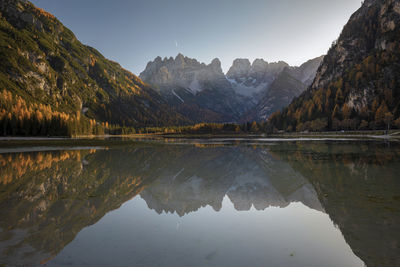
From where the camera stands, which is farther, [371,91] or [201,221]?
[371,91]

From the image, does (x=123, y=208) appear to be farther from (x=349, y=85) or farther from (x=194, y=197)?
(x=349, y=85)

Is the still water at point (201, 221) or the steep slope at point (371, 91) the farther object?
the steep slope at point (371, 91)

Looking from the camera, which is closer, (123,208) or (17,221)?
(17,221)

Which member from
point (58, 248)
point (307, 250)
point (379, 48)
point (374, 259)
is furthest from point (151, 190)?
point (379, 48)

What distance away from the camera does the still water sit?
7348 millimetres

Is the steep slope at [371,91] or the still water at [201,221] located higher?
the steep slope at [371,91]

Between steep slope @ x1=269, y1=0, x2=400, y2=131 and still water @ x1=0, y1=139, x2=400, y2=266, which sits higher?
steep slope @ x1=269, y1=0, x2=400, y2=131

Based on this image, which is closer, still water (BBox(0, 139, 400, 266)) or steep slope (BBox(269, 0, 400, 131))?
still water (BBox(0, 139, 400, 266))

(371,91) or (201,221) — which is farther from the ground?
(371,91)

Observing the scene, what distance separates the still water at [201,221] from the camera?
7348 mm

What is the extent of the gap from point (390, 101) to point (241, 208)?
581 ft

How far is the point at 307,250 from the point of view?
25.7 feet

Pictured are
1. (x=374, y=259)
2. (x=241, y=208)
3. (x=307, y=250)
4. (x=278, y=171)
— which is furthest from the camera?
(x=278, y=171)

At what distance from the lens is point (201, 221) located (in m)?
11.0
